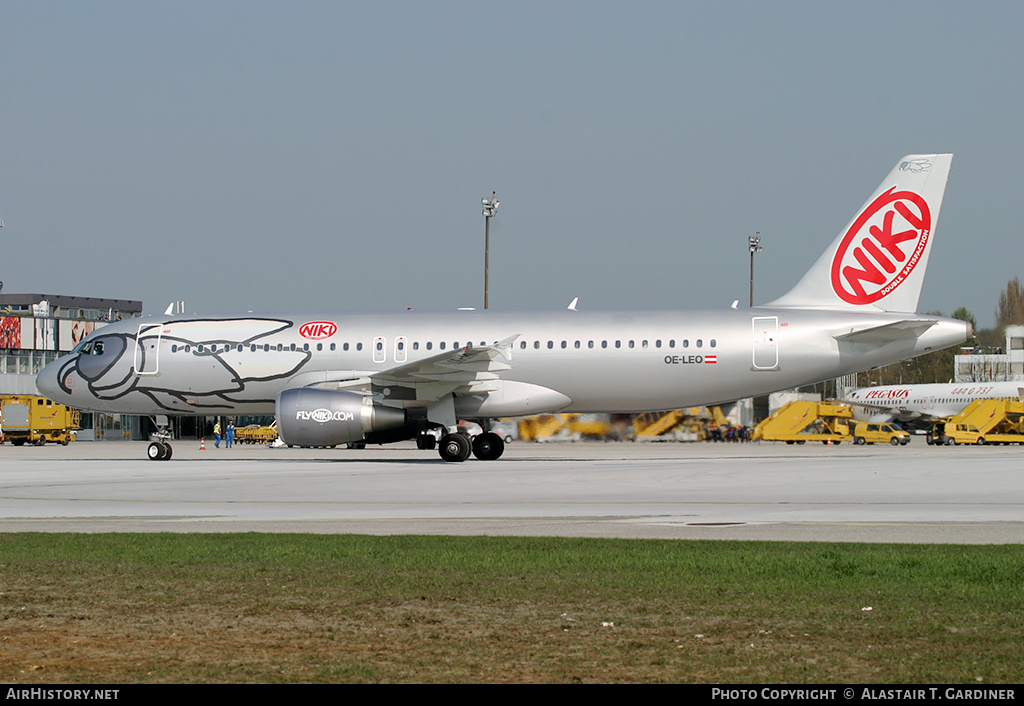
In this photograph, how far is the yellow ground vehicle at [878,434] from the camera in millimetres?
56125

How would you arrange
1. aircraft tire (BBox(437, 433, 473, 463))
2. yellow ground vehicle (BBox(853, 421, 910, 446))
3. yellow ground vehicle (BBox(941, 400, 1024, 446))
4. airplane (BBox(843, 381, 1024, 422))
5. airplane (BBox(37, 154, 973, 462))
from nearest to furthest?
aircraft tire (BBox(437, 433, 473, 463)) < airplane (BBox(37, 154, 973, 462)) < yellow ground vehicle (BBox(941, 400, 1024, 446)) < yellow ground vehicle (BBox(853, 421, 910, 446)) < airplane (BBox(843, 381, 1024, 422))

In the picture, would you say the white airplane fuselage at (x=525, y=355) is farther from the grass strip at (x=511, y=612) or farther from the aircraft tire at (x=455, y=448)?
the grass strip at (x=511, y=612)

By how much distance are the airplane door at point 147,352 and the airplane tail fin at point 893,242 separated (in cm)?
1854

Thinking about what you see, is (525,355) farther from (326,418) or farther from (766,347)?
(766,347)

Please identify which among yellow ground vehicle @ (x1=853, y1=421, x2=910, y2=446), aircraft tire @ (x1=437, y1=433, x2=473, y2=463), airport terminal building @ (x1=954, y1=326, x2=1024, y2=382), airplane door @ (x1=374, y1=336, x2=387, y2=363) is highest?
airport terminal building @ (x1=954, y1=326, x2=1024, y2=382)

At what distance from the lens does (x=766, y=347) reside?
98.9 ft

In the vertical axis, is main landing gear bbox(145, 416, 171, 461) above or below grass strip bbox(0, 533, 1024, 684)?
above

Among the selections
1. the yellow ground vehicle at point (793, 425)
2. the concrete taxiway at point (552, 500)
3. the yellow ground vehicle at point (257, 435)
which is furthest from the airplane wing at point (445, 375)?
the yellow ground vehicle at point (257, 435)

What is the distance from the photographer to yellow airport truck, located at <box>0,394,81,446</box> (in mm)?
59875

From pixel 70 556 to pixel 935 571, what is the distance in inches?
296

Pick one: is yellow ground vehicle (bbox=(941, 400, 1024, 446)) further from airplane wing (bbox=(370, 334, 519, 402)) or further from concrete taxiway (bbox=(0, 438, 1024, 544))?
airplane wing (bbox=(370, 334, 519, 402))

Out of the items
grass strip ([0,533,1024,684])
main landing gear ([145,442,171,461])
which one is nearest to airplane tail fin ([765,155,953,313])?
main landing gear ([145,442,171,461])

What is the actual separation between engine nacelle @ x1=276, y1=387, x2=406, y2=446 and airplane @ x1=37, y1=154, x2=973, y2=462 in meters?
0.09

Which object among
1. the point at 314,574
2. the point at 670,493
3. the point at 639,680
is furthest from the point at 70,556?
the point at 670,493
